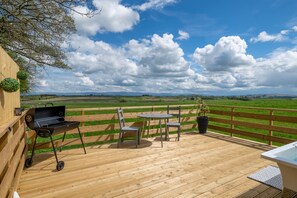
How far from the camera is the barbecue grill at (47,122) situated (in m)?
3.31

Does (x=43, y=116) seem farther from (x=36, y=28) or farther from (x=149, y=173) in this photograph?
(x=36, y=28)

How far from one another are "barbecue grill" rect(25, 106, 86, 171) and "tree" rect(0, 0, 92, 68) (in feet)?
6.72

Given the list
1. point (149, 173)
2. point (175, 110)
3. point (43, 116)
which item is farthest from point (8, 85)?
point (175, 110)

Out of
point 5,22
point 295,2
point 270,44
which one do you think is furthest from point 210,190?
point 270,44

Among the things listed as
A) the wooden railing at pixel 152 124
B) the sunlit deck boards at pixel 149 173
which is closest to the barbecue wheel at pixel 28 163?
the sunlit deck boards at pixel 149 173

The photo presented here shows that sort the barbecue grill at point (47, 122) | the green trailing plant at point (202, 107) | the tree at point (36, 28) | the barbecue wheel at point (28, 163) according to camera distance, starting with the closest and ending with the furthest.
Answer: the barbecue grill at point (47, 122)
the barbecue wheel at point (28, 163)
the tree at point (36, 28)
the green trailing plant at point (202, 107)

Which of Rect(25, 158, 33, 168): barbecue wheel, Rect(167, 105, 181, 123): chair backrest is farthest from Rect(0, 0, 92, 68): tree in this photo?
Rect(167, 105, 181, 123): chair backrest

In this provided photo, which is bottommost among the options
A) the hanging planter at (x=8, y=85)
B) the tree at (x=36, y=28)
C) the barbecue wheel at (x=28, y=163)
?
the barbecue wheel at (x=28, y=163)

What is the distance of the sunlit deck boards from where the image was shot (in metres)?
2.62

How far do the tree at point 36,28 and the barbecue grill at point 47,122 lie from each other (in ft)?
6.72

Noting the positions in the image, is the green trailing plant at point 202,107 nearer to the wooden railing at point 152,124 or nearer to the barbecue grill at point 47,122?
the wooden railing at point 152,124

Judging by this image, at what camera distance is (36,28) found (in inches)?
218

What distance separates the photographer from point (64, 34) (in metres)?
6.12

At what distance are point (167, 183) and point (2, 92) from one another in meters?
2.45
